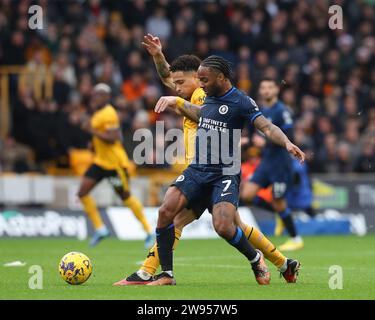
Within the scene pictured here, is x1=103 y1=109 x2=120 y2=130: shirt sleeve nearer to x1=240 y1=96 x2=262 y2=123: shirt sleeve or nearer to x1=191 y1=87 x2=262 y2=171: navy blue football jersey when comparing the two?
x1=191 y1=87 x2=262 y2=171: navy blue football jersey

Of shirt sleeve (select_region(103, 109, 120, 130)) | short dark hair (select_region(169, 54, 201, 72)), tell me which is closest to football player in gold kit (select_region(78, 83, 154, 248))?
shirt sleeve (select_region(103, 109, 120, 130))

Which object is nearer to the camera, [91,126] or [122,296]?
→ [122,296]

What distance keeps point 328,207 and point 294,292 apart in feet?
39.0

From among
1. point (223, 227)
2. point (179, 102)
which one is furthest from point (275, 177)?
point (223, 227)

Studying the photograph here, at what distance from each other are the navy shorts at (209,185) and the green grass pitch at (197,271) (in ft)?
2.97

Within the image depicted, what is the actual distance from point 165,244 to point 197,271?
203 centimetres

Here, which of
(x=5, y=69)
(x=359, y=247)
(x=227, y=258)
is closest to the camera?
(x=227, y=258)

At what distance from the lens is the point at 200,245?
18234mm

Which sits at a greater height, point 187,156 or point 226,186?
point 187,156

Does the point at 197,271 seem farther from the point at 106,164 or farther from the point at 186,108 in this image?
the point at 106,164

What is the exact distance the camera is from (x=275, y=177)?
17.3 m
